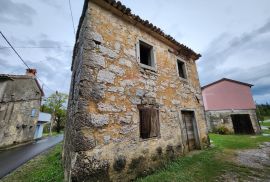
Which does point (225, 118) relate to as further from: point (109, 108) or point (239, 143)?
point (109, 108)

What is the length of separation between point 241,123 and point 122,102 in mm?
16002

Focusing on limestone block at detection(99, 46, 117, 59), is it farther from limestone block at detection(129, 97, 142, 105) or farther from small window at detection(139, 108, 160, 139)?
small window at detection(139, 108, 160, 139)

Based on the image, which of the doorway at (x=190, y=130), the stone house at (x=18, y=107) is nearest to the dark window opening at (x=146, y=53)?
the doorway at (x=190, y=130)

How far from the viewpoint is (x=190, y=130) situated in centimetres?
601

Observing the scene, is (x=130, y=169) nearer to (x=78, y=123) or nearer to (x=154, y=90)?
(x=78, y=123)

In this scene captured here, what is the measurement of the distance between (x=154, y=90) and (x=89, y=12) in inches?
123

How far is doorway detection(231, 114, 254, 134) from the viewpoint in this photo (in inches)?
523

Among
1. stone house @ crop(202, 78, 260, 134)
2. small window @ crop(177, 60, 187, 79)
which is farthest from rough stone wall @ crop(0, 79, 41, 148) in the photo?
stone house @ crop(202, 78, 260, 134)

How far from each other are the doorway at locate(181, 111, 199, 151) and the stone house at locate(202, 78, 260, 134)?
381 inches

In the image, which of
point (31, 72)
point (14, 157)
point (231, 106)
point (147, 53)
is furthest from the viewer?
point (31, 72)

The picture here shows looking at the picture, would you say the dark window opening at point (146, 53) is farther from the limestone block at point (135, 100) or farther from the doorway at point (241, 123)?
the doorway at point (241, 123)

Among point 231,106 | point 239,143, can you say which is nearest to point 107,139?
point 239,143

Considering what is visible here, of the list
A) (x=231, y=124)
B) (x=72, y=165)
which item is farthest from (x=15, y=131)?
(x=231, y=124)

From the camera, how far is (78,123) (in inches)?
113
